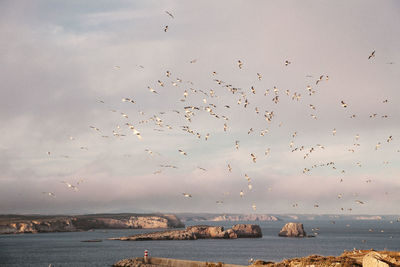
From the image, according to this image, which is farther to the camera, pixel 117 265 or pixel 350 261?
pixel 117 265

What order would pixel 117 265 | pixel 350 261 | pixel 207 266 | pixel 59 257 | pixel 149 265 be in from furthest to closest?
pixel 59 257 → pixel 117 265 → pixel 149 265 → pixel 207 266 → pixel 350 261

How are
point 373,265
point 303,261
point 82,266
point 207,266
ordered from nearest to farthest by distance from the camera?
point 373,265 → point 303,261 → point 207,266 → point 82,266

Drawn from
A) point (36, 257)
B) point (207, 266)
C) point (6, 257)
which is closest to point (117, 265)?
point (207, 266)

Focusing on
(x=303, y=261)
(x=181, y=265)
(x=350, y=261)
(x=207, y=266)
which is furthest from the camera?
(x=181, y=265)

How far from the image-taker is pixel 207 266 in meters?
56.5

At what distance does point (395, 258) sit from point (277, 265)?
11927 mm

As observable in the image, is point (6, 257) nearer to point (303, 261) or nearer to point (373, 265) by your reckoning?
point (303, 261)

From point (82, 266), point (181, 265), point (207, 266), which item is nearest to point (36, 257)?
point (82, 266)

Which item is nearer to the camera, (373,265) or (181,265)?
(373,265)

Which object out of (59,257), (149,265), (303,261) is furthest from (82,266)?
(303,261)

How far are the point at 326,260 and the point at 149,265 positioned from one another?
3867 cm

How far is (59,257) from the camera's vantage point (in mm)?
126438

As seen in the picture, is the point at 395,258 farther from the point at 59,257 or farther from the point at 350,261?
the point at 59,257

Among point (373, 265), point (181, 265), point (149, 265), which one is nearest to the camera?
point (373, 265)
